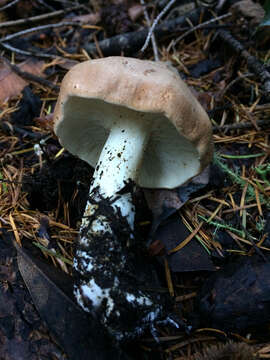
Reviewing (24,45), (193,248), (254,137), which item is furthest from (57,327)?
(24,45)

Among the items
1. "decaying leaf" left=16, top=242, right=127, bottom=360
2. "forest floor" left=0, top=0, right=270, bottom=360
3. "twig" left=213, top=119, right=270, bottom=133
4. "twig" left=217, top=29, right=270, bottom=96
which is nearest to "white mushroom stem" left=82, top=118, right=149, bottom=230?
"forest floor" left=0, top=0, right=270, bottom=360

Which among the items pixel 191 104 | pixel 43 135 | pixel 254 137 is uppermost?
pixel 191 104

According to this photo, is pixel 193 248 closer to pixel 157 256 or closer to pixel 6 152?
pixel 157 256

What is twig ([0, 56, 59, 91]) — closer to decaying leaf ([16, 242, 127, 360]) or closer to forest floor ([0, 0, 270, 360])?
forest floor ([0, 0, 270, 360])

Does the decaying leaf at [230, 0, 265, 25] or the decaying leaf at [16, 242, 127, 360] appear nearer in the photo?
the decaying leaf at [16, 242, 127, 360]

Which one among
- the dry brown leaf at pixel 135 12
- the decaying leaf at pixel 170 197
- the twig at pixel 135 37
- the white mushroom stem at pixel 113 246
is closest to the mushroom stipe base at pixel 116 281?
the white mushroom stem at pixel 113 246

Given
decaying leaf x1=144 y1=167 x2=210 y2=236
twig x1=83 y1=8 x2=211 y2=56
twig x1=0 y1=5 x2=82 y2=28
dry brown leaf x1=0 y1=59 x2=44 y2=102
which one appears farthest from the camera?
twig x1=0 y1=5 x2=82 y2=28
